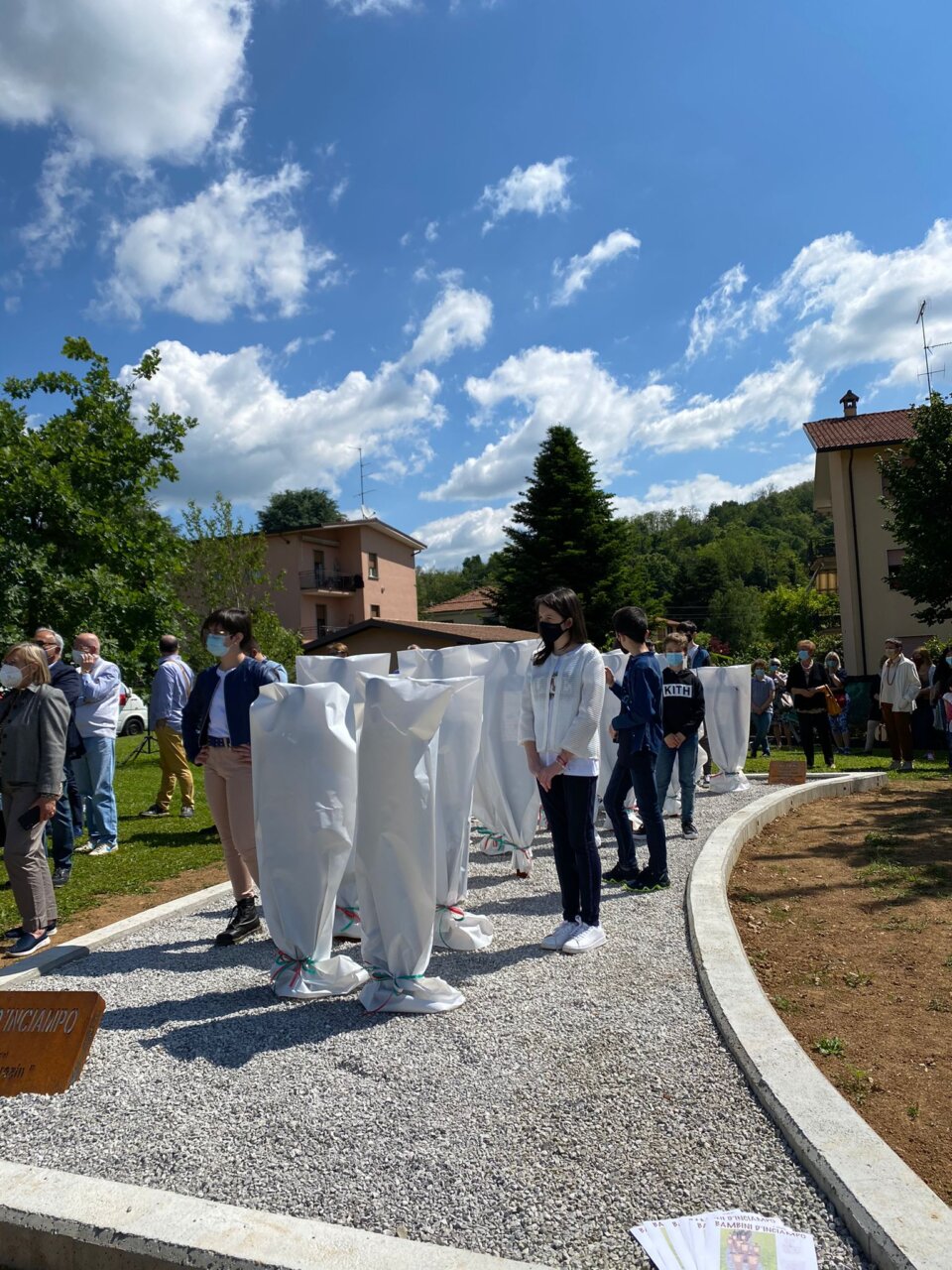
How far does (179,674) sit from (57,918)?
4.55 metres

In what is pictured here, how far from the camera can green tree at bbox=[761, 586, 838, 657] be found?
251ft

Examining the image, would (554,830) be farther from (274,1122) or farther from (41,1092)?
(41,1092)

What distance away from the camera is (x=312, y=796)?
413 cm

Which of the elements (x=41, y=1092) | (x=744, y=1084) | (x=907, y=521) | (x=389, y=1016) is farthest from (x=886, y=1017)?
(x=907, y=521)

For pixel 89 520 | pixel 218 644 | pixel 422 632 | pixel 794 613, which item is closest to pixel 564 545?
pixel 422 632

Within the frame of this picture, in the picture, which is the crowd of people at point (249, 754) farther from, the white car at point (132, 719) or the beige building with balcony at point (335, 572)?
the beige building with balcony at point (335, 572)

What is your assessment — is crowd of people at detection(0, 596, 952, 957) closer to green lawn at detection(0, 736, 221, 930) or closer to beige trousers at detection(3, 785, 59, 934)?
beige trousers at detection(3, 785, 59, 934)

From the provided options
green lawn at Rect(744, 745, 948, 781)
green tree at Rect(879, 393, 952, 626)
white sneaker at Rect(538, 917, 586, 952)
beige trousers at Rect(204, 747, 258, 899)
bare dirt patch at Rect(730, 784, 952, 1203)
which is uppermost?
green tree at Rect(879, 393, 952, 626)

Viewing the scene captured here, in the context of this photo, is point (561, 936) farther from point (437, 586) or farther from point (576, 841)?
point (437, 586)

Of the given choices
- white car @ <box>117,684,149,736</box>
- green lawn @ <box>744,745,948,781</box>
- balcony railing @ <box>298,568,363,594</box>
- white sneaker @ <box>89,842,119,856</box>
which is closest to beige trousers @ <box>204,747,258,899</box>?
white sneaker @ <box>89,842,119,856</box>

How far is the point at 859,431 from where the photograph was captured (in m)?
34.7

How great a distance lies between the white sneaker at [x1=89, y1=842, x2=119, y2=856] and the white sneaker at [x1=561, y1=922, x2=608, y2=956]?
5.35 metres

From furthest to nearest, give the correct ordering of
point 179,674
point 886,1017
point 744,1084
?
point 179,674 < point 886,1017 < point 744,1084

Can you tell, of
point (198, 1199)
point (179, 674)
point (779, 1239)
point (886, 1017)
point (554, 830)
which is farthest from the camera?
point (179, 674)
